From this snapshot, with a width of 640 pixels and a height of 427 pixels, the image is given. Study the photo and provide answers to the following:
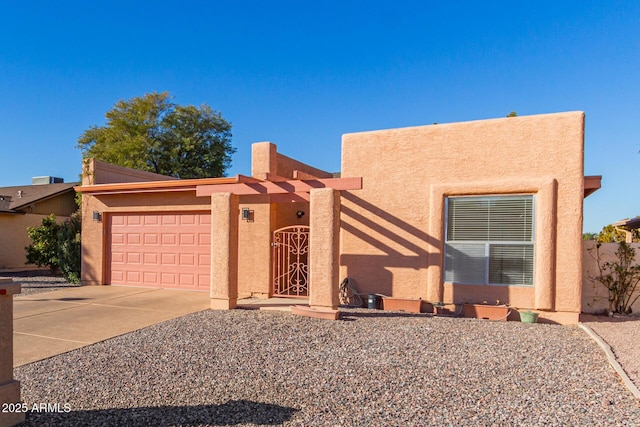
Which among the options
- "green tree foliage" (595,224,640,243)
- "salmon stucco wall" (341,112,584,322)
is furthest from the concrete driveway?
"green tree foliage" (595,224,640,243)

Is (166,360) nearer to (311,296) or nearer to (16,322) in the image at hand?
(311,296)

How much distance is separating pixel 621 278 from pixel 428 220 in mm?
4803

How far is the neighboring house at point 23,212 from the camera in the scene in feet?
65.4

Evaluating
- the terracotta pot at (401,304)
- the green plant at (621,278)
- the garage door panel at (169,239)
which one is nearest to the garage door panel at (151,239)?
the garage door panel at (169,239)

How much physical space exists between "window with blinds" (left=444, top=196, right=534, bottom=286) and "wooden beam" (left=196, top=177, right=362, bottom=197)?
2674 mm

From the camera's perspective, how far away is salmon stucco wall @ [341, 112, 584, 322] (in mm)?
8617

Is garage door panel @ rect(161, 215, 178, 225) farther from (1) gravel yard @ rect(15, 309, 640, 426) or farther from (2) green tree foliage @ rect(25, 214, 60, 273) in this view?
(2) green tree foliage @ rect(25, 214, 60, 273)

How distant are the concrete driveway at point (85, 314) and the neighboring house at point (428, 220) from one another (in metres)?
1.36

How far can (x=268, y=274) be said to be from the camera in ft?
36.0

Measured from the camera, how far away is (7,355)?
3.90 meters

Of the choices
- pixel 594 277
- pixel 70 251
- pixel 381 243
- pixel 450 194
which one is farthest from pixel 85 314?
pixel 594 277

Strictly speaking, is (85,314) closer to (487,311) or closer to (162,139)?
(487,311)

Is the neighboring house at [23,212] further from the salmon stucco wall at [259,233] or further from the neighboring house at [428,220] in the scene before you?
the salmon stucco wall at [259,233]

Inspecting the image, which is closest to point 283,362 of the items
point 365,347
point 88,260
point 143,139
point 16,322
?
point 365,347
